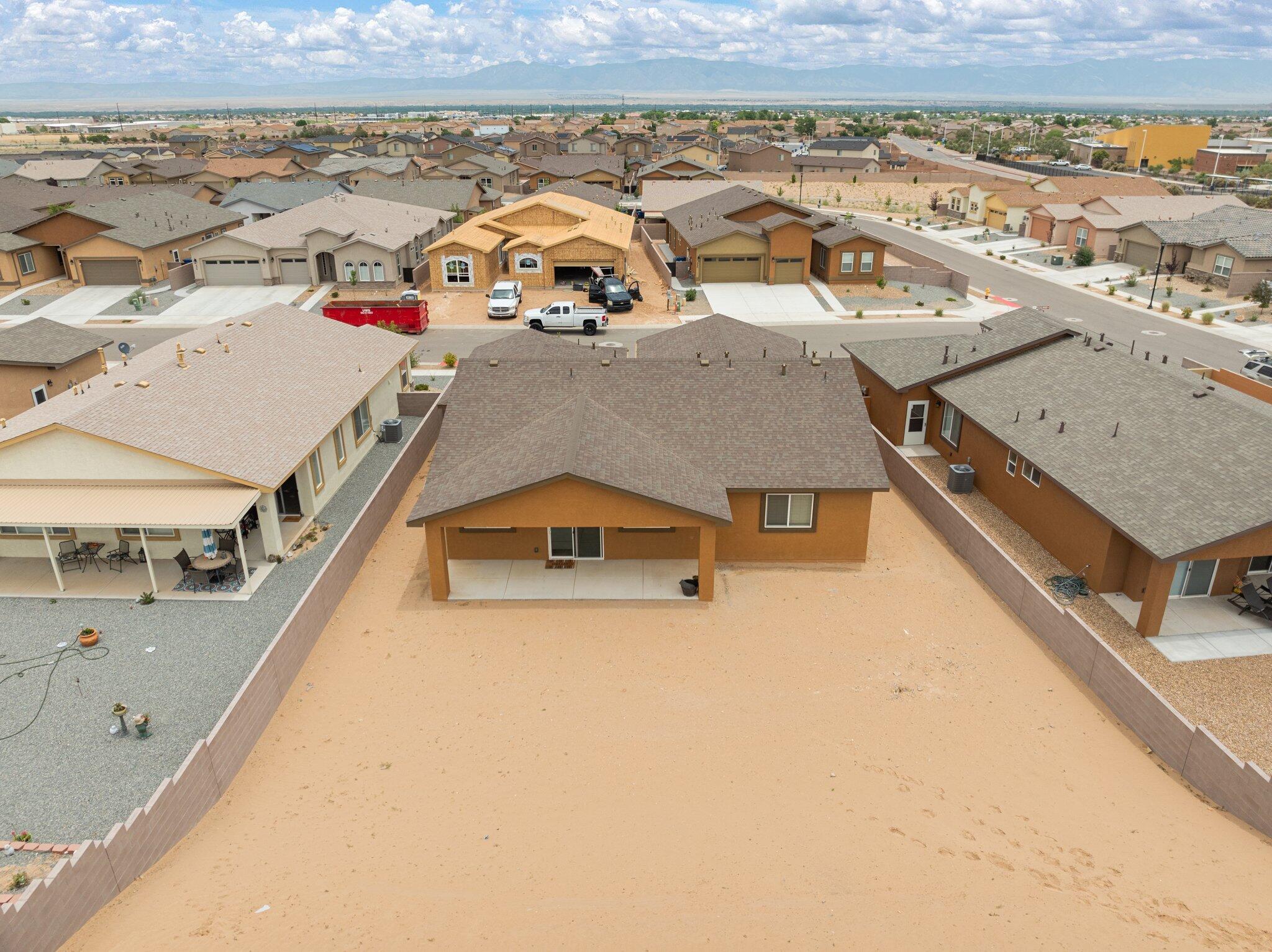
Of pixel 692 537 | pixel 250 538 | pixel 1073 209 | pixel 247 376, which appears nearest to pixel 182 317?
pixel 247 376

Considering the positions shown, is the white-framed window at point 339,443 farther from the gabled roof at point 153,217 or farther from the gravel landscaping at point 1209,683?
the gabled roof at point 153,217

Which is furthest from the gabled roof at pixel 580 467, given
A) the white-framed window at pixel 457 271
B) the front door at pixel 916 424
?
the white-framed window at pixel 457 271

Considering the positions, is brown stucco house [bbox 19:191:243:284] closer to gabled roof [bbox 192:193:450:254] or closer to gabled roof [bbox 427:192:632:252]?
gabled roof [bbox 192:193:450:254]

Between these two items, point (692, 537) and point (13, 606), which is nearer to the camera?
point (13, 606)

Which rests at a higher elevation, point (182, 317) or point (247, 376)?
point (247, 376)

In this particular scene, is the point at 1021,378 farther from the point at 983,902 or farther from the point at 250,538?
the point at 250,538

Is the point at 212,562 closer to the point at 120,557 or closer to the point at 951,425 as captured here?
the point at 120,557

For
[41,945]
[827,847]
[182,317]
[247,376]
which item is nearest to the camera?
[41,945]
